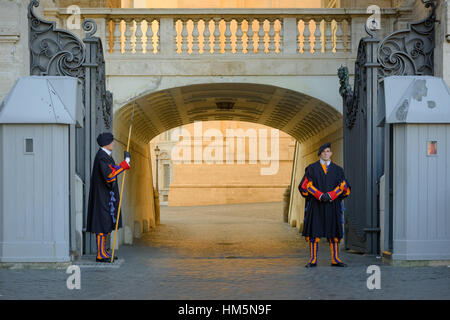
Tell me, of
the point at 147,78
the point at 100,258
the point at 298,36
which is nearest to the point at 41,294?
the point at 100,258

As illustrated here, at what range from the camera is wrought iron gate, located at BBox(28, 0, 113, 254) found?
11.6 meters

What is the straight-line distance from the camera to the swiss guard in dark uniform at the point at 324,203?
1004 cm

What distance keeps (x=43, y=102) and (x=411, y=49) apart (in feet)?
20.4

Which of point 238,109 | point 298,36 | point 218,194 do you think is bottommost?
point 218,194

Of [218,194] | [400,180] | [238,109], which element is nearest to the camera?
[400,180]

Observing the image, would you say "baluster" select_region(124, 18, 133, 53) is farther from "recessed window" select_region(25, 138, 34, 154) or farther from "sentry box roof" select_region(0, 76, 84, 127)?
"recessed window" select_region(25, 138, 34, 154)

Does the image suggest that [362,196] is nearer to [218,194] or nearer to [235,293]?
[235,293]

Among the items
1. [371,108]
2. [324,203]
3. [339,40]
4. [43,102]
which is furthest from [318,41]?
[43,102]

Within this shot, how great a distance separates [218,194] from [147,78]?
26.6m

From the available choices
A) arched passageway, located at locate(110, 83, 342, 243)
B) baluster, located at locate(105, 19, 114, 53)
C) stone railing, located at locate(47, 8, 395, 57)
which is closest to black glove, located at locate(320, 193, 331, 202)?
arched passageway, located at locate(110, 83, 342, 243)

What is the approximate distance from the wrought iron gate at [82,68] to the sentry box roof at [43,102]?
0.76 metres

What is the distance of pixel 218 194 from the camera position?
136ft

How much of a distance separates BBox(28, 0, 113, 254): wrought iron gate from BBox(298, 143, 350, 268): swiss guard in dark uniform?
348 centimetres

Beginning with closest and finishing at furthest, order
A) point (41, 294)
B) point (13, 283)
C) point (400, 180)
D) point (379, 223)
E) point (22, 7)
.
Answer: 1. point (41, 294)
2. point (13, 283)
3. point (400, 180)
4. point (379, 223)
5. point (22, 7)
